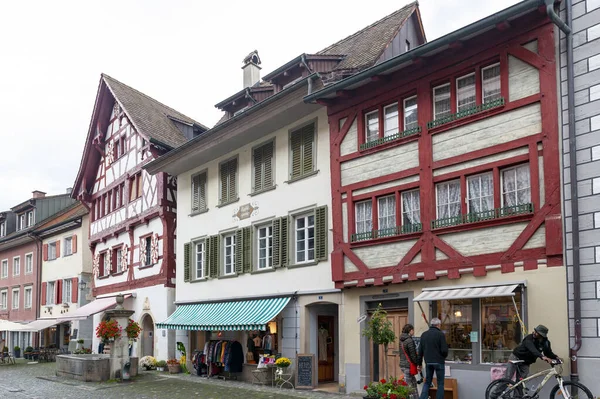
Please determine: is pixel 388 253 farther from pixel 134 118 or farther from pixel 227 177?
pixel 134 118

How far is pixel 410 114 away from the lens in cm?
1644

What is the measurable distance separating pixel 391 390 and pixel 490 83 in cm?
659

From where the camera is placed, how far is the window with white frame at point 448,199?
49.6ft

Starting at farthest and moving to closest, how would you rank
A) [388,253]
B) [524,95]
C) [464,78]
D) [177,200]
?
[177,200] → [388,253] → [464,78] → [524,95]

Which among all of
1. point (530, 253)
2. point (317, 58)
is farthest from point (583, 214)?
point (317, 58)

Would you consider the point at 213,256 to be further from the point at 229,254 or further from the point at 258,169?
the point at 258,169

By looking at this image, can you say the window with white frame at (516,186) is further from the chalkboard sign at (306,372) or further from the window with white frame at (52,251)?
the window with white frame at (52,251)

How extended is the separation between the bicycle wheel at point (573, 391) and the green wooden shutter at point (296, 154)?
988 centimetres

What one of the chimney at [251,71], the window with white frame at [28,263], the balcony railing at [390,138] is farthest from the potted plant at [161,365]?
the window with white frame at [28,263]

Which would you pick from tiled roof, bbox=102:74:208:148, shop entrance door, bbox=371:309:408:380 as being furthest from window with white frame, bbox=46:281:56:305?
shop entrance door, bbox=371:309:408:380

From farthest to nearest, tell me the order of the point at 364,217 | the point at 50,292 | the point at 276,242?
the point at 50,292
the point at 276,242
the point at 364,217

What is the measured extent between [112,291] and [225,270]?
33.5ft

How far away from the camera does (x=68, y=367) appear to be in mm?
23781

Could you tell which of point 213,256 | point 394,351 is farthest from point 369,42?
point 394,351
